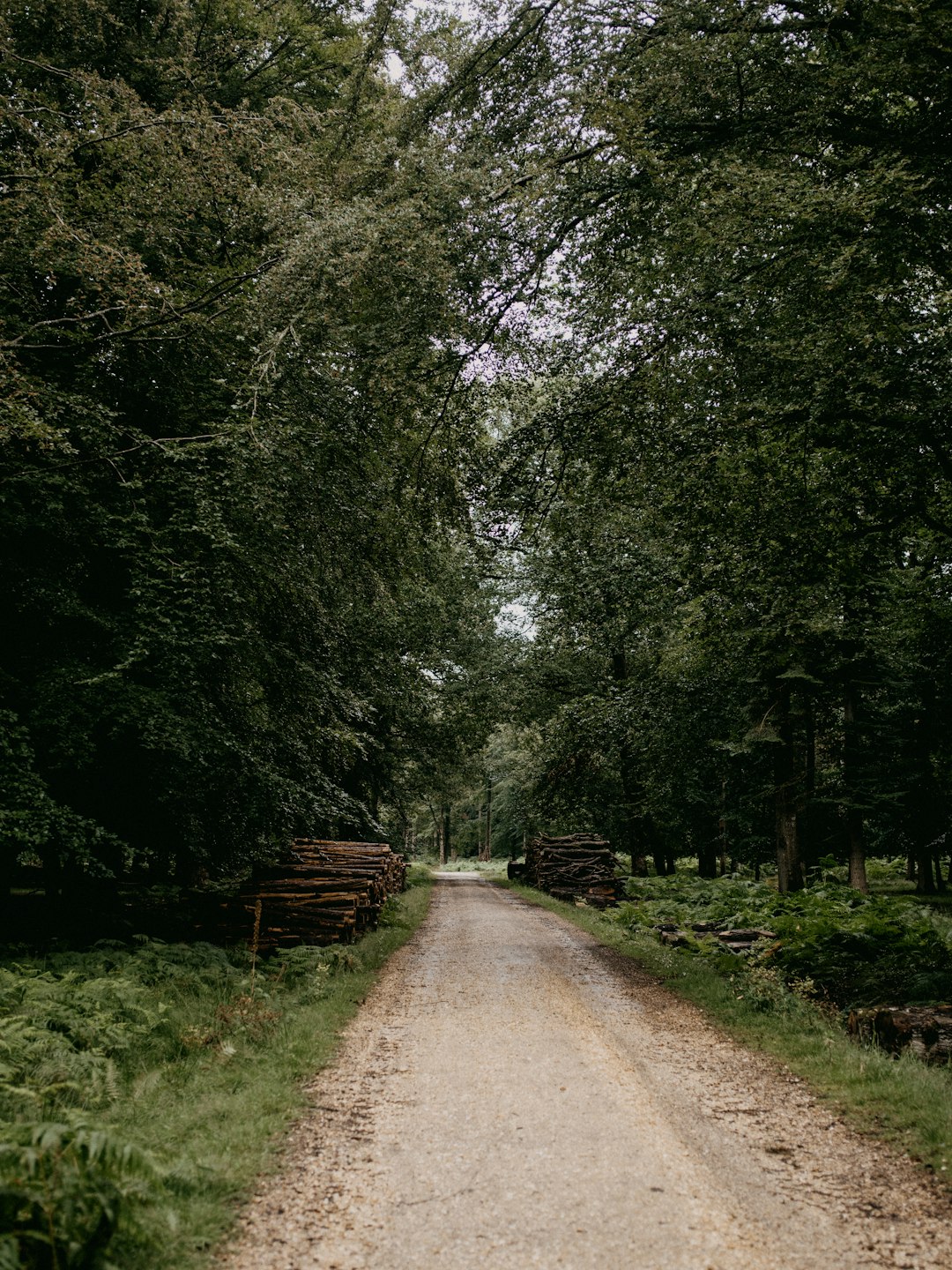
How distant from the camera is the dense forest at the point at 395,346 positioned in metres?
7.14

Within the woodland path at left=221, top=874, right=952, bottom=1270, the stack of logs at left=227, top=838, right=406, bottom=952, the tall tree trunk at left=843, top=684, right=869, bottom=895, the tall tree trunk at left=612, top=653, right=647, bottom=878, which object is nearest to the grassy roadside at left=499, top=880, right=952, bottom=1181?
the woodland path at left=221, top=874, right=952, bottom=1270

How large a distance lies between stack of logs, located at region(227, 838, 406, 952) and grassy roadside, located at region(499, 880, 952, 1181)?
4.79 metres

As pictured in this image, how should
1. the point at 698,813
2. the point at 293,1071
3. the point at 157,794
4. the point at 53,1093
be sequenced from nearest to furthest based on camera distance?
the point at 53,1093, the point at 293,1071, the point at 157,794, the point at 698,813

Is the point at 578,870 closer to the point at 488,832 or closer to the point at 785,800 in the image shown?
the point at 785,800

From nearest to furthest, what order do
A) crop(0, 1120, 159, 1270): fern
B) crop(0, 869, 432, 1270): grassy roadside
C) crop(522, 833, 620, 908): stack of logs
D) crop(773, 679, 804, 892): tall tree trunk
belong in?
crop(0, 1120, 159, 1270): fern, crop(0, 869, 432, 1270): grassy roadside, crop(773, 679, 804, 892): tall tree trunk, crop(522, 833, 620, 908): stack of logs

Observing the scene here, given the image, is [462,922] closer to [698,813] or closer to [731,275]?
[698,813]

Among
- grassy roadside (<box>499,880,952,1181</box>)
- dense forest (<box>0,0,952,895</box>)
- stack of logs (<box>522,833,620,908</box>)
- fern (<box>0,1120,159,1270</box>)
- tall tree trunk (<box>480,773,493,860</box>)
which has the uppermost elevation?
dense forest (<box>0,0,952,895</box>)

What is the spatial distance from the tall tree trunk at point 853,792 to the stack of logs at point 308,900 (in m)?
12.2

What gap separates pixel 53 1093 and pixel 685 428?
8.51 m

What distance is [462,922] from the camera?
1609 cm

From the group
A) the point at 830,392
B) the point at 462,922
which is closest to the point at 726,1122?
the point at 830,392

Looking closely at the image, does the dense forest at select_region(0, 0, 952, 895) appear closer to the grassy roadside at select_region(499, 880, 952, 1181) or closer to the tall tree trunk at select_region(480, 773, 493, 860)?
the grassy roadside at select_region(499, 880, 952, 1181)

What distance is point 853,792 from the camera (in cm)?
1817

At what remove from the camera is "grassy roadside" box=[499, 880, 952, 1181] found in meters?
4.71
